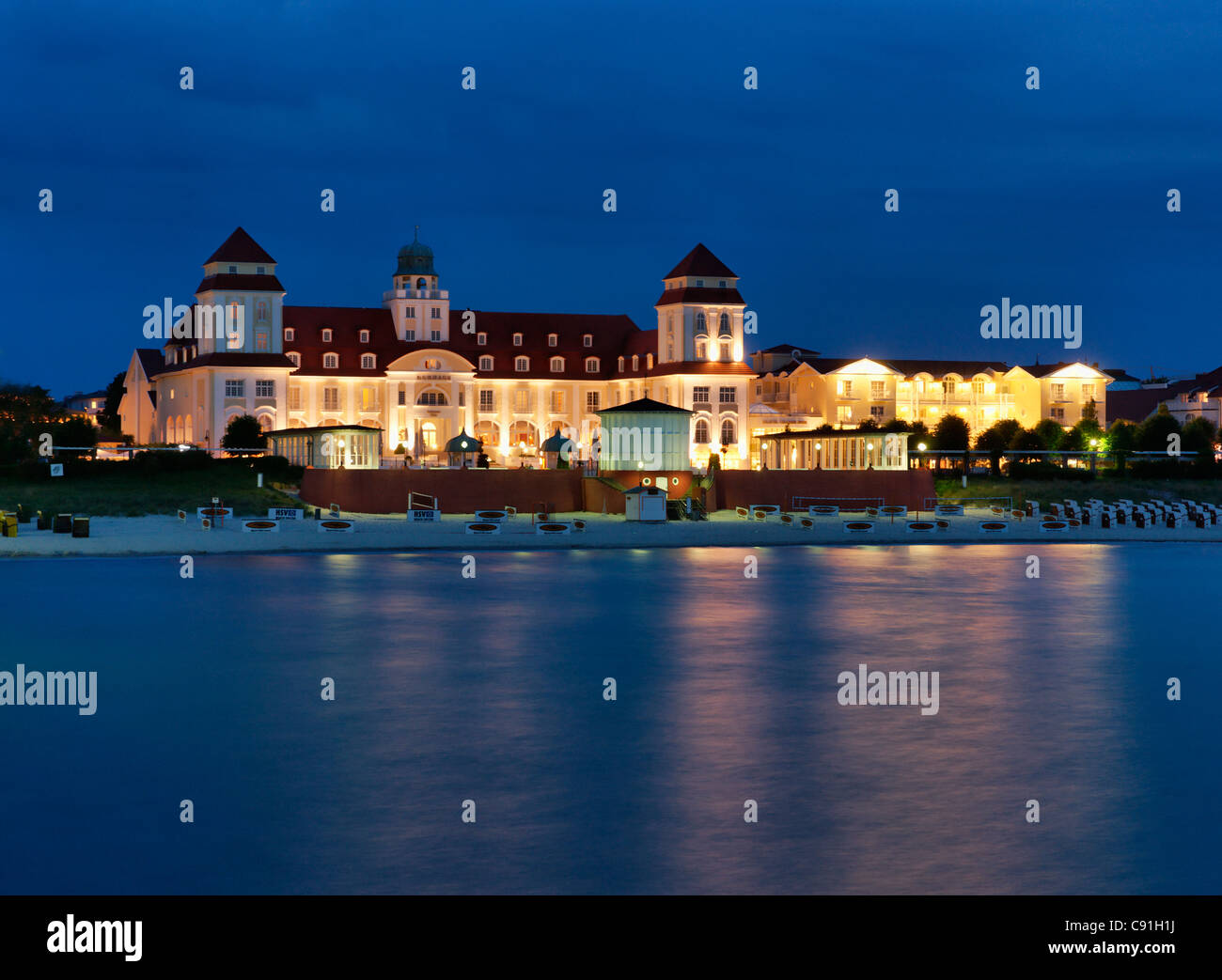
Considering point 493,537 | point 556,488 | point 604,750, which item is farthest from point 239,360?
point 604,750

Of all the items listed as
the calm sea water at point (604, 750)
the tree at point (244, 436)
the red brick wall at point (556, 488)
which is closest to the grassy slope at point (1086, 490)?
the red brick wall at point (556, 488)

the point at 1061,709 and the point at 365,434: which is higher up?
the point at 365,434

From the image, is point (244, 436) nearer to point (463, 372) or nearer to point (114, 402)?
point (463, 372)

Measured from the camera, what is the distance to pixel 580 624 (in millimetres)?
25641

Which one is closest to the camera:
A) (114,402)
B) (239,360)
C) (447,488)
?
(447,488)

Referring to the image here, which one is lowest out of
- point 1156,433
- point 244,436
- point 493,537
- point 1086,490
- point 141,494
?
point 493,537

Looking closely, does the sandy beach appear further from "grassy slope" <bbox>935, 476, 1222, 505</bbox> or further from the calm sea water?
the calm sea water

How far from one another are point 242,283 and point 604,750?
84.3m

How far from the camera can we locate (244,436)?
80.3 metres

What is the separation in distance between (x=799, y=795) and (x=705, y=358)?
86597 mm

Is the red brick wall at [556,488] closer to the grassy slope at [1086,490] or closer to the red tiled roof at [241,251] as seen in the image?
the grassy slope at [1086,490]

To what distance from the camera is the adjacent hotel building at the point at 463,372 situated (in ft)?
309
